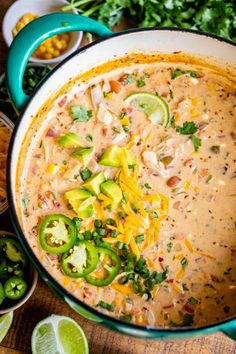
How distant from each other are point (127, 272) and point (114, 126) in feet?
1.70

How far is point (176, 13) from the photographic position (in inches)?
111

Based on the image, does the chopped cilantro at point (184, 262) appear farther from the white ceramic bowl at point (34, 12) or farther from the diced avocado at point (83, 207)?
the white ceramic bowl at point (34, 12)

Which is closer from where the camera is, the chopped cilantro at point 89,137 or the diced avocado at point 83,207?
the diced avocado at point 83,207

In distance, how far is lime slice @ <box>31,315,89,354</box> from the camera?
237 cm

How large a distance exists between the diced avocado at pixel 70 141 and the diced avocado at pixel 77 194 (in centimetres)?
17

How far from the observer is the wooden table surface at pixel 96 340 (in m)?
2.46

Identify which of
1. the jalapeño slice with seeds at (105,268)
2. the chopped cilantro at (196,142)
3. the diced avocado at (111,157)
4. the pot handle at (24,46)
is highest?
the pot handle at (24,46)

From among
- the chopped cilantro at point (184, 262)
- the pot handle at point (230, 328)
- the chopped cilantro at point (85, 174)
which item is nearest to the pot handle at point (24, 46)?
the chopped cilantro at point (85, 174)

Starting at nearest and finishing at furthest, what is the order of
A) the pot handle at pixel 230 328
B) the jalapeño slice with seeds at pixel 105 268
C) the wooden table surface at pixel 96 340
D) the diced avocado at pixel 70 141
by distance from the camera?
the pot handle at pixel 230 328 < the jalapeño slice with seeds at pixel 105 268 < the diced avocado at pixel 70 141 < the wooden table surface at pixel 96 340

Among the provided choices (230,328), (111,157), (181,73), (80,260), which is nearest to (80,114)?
(111,157)

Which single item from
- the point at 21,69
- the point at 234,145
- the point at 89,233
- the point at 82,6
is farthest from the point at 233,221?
the point at 82,6

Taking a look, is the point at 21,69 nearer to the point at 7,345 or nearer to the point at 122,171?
the point at 122,171

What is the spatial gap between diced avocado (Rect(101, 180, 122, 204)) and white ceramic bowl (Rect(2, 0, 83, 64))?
713 millimetres

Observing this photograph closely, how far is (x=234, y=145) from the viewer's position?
244 cm
